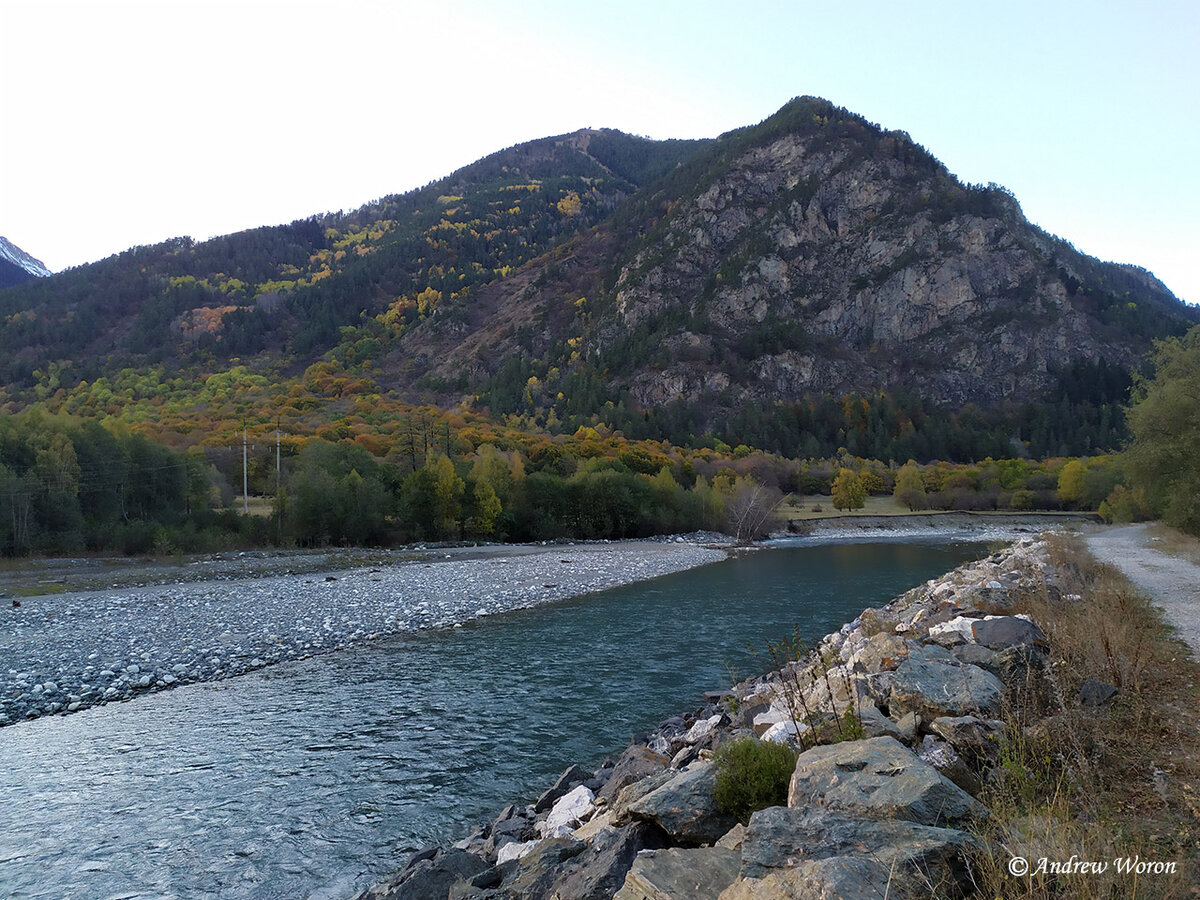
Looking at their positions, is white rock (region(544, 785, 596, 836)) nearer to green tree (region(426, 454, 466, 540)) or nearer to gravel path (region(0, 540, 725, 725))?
gravel path (region(0, 540, 725, 725))

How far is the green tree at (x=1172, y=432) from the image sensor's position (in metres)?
23.6

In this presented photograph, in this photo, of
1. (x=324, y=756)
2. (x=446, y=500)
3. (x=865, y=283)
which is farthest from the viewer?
(x=865, y=283)

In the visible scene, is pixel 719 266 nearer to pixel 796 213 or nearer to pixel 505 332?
pixel 796 213

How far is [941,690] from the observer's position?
21.3 ft

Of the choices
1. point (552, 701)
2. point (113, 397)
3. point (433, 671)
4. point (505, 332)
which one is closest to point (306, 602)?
point (433, 671)

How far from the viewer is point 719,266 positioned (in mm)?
183875

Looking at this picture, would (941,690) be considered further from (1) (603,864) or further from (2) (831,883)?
(2) (831,883)

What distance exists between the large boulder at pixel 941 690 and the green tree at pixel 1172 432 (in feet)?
77.8

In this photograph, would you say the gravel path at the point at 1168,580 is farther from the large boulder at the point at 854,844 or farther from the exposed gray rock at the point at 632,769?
the large boulder at the point at 854,844

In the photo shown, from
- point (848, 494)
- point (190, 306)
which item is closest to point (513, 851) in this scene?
point (848, 494)

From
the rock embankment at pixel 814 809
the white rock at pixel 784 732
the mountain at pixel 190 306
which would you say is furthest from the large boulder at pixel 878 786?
the mountain at pixel 190 306

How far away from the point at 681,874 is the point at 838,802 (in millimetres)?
1136

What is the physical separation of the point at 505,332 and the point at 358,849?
7159 inches

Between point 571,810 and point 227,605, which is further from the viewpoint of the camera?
point 227,605
